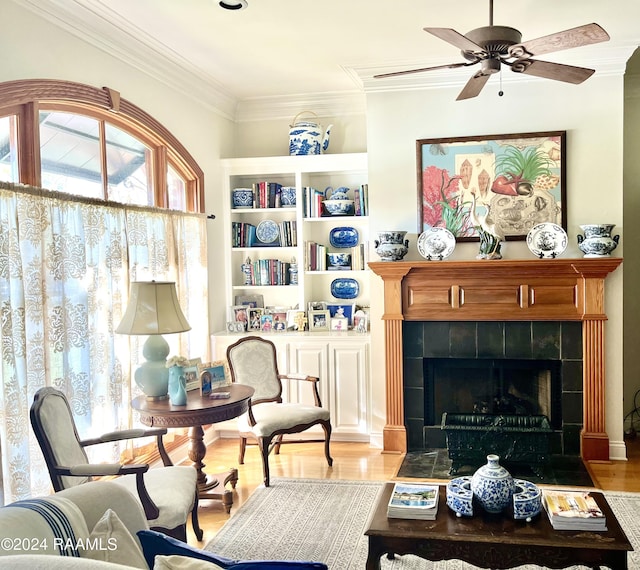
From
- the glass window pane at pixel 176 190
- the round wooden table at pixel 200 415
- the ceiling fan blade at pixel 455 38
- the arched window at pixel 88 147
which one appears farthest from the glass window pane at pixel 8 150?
the ceiling fan blade at pixel 455 38

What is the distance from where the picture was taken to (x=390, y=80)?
486cm

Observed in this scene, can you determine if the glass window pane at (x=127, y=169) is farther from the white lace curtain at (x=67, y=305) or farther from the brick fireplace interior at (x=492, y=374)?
the brick fireplace interior at (x=492, y=374)

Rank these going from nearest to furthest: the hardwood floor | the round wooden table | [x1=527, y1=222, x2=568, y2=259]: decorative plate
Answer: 1. the round wooden table
2. the hardwood floor
3. [x1=527, y1=222, x2=568, y2=259]: decorative plate

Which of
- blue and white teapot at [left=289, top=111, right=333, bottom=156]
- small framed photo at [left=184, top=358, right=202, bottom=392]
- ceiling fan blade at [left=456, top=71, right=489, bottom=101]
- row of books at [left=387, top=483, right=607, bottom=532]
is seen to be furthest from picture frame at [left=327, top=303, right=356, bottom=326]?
row of books at [left=387, top=483, right=607, bottom=532]

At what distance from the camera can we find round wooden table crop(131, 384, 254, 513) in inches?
137

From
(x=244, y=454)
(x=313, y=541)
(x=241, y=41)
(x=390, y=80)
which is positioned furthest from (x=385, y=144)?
(x=313, y=541)

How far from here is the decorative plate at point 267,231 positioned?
567cm

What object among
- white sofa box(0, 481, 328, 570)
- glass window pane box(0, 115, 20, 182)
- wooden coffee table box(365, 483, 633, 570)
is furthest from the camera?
glass window pane box(0, 115, 20, 182)

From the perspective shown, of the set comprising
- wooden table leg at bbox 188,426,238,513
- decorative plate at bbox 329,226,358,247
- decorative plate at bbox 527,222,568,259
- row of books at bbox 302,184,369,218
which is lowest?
wooden table leg at bbox 188,426,238,513

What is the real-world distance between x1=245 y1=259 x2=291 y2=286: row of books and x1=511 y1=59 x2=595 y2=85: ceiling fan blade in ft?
9.45

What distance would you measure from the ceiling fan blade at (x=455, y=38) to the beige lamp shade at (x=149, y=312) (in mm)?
1970

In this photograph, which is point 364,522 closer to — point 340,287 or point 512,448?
point 512,448

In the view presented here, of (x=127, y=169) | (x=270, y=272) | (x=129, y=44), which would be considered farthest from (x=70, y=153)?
(x=270, y=272)

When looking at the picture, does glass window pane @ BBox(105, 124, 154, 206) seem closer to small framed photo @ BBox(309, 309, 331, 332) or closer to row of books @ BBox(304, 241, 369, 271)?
row of books @ BBox(304, 241, 369, 271)
